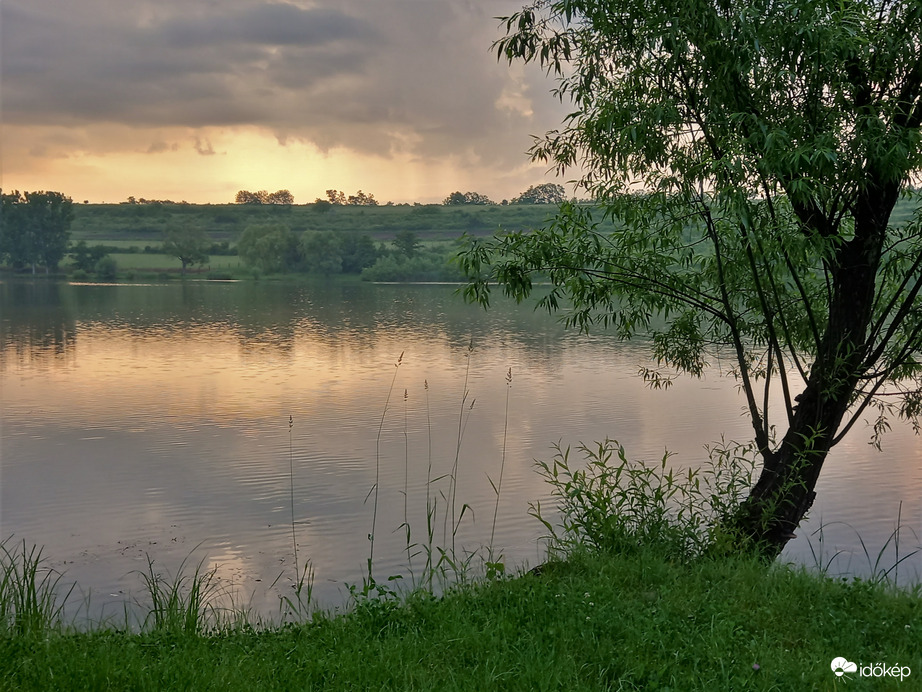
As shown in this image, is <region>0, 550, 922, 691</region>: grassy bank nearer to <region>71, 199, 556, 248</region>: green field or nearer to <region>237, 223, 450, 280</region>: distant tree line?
<region>237, 223, 450, 280</region>: distant tree line

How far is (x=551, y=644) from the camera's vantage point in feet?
14.0

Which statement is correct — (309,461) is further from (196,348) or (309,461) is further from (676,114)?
Result: (196,348)

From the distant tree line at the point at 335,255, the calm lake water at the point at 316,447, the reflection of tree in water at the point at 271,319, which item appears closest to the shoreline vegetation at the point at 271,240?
the distant tree line at the point at 335,255

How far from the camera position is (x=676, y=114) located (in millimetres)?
5512

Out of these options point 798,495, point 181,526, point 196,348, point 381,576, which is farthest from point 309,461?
point 196,348

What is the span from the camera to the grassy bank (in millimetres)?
3900

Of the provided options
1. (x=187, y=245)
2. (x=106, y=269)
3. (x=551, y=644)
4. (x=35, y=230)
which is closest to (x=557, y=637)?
(x=551, y=644)

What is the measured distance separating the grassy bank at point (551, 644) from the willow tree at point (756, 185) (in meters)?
1.22

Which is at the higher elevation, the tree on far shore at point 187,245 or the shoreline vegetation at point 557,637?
the tree on far shore at point 187,245

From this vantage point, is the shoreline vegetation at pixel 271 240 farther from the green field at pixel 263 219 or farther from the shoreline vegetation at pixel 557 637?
the shoreline vegetation at pixel 557 637

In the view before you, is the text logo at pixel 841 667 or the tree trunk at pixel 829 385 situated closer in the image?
the text logo at pixel 841 667

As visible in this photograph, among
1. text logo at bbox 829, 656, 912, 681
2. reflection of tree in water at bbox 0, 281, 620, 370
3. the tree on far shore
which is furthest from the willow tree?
the tree on far shore

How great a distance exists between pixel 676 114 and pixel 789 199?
0.92 m

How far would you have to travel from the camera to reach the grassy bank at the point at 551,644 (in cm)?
390
